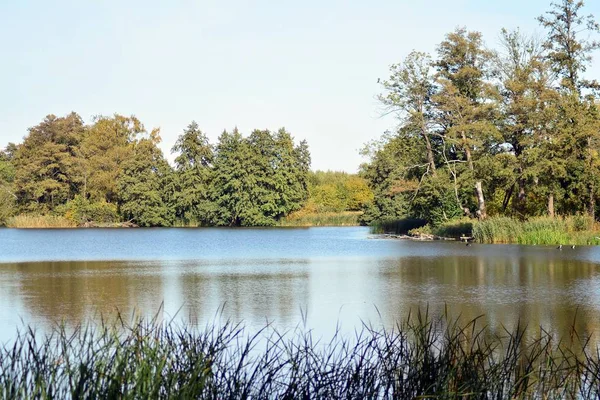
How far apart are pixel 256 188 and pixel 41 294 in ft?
145

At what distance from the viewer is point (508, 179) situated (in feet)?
111

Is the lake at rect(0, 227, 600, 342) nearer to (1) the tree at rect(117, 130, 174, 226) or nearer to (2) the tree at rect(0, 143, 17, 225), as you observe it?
(1) the tree at rect(117, 130, 174, 226)

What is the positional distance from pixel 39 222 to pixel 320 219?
20.9m

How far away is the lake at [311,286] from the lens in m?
11.4

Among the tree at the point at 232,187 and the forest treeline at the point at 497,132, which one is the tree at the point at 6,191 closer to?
the tree at the point at 232,187

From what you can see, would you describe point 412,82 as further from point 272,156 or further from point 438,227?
point 272,156

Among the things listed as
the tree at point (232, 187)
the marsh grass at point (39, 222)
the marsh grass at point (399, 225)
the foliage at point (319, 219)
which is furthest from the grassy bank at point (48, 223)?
the marsh grass at point (399, 225)

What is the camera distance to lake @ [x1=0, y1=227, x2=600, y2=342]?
11.4 meters

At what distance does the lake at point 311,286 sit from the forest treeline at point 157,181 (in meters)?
31.7

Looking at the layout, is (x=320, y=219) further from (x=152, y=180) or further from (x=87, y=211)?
(x=87, y=211)

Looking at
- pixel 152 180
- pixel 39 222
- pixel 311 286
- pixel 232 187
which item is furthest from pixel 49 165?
pixel 311 286

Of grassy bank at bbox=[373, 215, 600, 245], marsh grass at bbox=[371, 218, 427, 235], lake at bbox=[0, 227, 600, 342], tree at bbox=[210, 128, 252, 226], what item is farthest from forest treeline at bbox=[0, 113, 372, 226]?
lake at bbox=[0, 227, 600, 342]

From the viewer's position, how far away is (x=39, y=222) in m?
58.9

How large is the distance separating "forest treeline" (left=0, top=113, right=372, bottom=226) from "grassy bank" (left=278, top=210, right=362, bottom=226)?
26.8 inches
